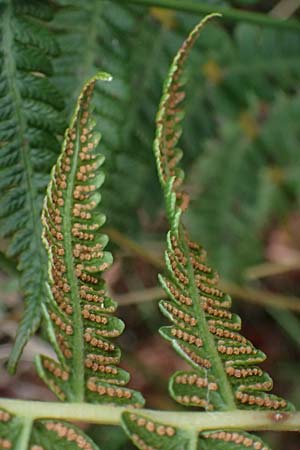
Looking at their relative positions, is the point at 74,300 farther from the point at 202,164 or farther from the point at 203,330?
the point at 202,164

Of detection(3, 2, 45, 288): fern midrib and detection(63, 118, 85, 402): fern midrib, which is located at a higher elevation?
detection(3, 2, 45, 288): fern midrib

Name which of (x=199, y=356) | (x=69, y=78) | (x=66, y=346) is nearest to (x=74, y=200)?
(x=66, y=346)

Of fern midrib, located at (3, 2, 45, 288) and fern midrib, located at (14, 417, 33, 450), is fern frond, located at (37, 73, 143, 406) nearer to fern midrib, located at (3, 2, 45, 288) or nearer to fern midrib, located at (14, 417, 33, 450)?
fern midrib, located at (14, 417, 33, 450)

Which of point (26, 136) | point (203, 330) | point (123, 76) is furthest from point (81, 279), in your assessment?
point (123, 76)

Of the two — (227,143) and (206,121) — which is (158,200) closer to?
(206,121)

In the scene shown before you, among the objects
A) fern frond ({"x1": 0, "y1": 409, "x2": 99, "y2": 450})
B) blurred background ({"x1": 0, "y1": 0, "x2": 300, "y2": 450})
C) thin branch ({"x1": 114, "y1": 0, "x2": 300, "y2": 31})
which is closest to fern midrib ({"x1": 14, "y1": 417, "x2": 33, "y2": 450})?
fern frond ({"x1": 0, "y1": 409, "x2": 99, "y2": 450})

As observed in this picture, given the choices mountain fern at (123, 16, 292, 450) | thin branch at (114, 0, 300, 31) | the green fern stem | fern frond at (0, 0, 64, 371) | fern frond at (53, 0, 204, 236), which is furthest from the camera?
fern frond at (53, 0, 204, 236)

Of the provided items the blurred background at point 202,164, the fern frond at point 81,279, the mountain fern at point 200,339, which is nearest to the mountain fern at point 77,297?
the fern frond at point 81,279
